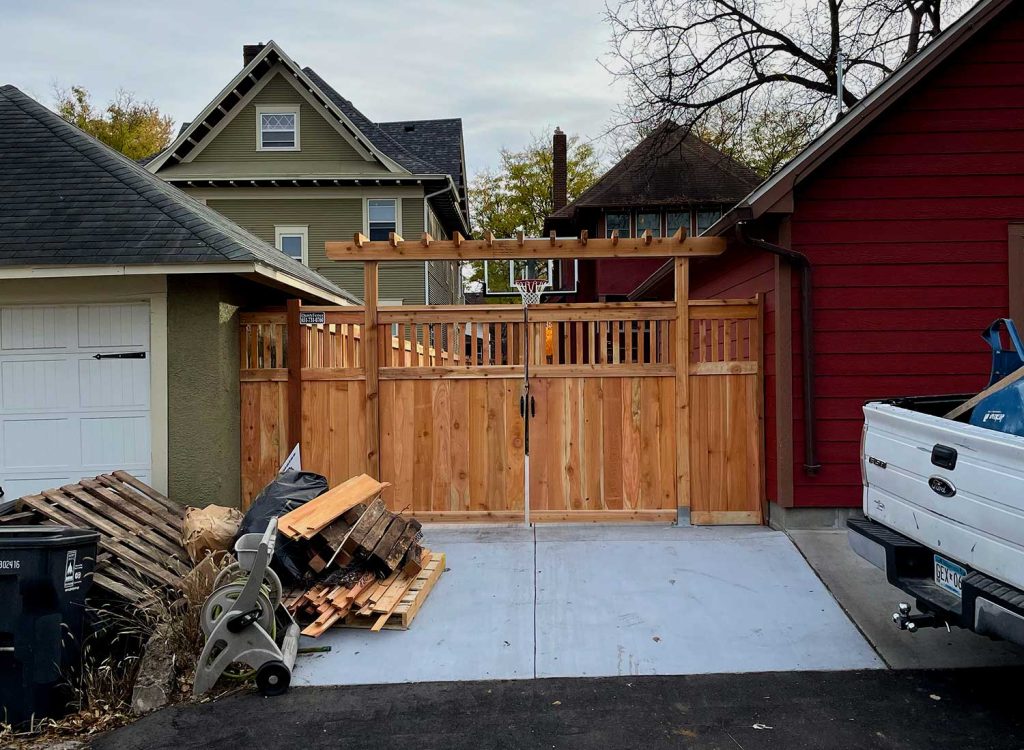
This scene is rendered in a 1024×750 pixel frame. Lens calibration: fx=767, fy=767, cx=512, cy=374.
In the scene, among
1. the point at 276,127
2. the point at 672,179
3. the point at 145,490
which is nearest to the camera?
the point at 145,490

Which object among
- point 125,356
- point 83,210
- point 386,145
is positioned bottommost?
point 125,356

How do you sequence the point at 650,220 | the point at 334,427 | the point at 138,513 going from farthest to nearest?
the point at 650,220 < the point at 334,427 < the point at 138,513

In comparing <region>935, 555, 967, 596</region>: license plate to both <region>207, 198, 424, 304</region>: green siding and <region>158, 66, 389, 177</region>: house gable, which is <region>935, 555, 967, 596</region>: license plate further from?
<region>158, 66, 389, 177</region>: house gable

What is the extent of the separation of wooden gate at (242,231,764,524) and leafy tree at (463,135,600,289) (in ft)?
108

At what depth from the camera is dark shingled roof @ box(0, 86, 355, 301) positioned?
6.60 m

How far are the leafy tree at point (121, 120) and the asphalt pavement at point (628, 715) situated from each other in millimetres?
33660

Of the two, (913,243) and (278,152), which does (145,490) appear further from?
(278,152)

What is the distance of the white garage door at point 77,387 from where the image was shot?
688cm

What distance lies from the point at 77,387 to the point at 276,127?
1570 cm

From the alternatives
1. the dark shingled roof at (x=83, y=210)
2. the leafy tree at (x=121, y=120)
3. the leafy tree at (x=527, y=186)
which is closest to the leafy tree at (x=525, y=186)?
the leafy tree at (x=527, y=186)

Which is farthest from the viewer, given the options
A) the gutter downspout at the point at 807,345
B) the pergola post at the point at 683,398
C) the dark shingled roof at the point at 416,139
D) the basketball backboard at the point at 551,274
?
the basketball backboard at the point at 551,274

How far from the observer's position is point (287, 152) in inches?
811

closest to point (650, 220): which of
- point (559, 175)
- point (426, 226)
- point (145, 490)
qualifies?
→ point (426, 226)

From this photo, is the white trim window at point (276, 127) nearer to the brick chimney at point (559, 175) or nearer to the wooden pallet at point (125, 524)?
the brick chimney at point (559, 175)
